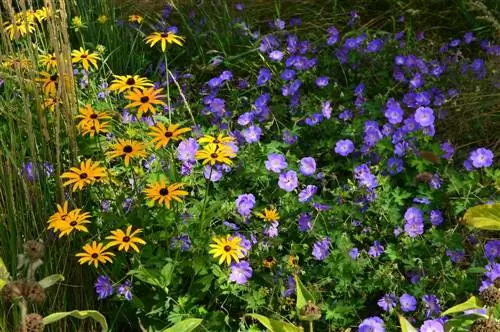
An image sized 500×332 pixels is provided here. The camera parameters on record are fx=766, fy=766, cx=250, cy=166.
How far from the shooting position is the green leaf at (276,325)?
173 centimetres

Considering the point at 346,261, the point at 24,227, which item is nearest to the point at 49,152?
the point at 24,227

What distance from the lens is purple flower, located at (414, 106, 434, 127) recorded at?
109 inches

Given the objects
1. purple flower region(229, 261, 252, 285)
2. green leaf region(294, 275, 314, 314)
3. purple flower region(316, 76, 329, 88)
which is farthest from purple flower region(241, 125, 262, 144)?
green leaf region(294, 275, 314, 314)

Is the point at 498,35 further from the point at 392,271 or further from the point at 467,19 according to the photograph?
the point at 392,271

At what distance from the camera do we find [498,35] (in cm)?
361

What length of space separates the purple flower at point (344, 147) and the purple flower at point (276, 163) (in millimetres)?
220

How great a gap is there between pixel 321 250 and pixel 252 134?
678 millimetres

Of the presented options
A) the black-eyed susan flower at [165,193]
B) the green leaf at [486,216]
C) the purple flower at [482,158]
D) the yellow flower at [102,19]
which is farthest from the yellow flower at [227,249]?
the yellow flower at [102,19]

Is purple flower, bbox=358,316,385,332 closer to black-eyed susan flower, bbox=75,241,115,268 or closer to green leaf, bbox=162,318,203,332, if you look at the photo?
green leaf, bbox=162,318,203,332

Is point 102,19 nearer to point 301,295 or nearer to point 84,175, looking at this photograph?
point 84,175

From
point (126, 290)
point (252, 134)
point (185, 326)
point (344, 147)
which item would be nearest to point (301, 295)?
point (185, 326)

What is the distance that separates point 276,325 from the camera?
1.78 meters

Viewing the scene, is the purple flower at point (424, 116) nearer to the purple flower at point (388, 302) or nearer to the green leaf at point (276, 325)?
the purple flower at point (388, 302)

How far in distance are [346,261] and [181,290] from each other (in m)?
0.51
